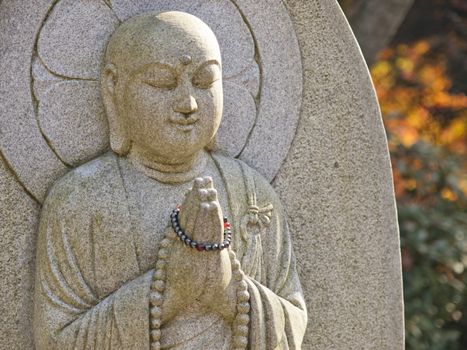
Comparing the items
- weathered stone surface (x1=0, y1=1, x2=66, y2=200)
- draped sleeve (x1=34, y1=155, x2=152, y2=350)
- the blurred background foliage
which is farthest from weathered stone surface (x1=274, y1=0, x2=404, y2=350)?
the blurred background foliage

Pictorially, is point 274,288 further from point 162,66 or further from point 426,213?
point 426,213

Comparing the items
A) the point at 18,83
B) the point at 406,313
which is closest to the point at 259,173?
the point at 18,83

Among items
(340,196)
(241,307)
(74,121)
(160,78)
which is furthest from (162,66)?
(340,196)

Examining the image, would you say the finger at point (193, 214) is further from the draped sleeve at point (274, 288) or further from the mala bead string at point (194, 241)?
the draped sleeve at point (274, 288)

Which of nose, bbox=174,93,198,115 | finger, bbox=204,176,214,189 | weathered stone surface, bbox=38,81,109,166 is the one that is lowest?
weathered stone surface, bbox=38,81,109,166

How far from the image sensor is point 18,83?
4172mm

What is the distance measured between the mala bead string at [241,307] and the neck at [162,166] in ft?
1.11

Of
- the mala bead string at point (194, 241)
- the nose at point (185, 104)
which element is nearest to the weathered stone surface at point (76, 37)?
the nose at point (185, 104)

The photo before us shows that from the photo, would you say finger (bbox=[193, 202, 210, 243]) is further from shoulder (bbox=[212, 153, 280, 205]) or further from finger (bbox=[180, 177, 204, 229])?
shoulder (bbox=[212, 153, 280, 205])

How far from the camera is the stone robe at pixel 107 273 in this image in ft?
13.3

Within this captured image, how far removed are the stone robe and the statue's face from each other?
8.1 inches

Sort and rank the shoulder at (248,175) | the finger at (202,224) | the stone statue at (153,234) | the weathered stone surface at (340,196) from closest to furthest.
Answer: the finger at (202,224), the stone statue at (153,234), the shoulder at (248,175), the weathered stone surface at (340,196)

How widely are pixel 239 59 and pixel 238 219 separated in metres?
0.61

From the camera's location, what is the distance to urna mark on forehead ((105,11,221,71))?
4020mm
